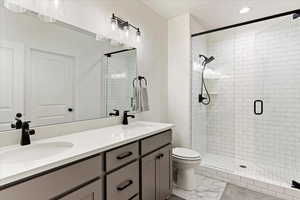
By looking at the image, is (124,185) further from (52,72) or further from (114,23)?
(114,23)

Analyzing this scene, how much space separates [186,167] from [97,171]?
4.61ft

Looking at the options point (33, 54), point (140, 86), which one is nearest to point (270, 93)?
point (140, 86)

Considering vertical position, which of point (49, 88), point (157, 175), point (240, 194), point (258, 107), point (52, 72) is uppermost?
point (52, 72)

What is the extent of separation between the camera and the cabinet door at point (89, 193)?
0.87 meters

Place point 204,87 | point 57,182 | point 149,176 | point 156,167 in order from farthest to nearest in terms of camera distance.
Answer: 1. point 204,87
2. point 156,167
3. point 149,176
4. point 57,182

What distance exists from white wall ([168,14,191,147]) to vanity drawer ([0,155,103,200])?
1800mm

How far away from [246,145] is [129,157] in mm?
2557

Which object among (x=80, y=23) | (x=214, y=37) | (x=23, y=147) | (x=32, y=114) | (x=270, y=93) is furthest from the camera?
(x=214, y=37)

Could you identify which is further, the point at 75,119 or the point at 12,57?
the point at 75,119

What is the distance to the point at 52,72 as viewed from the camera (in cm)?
133

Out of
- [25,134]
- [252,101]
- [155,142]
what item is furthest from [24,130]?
[252,101]

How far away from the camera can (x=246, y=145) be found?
296 centimetres

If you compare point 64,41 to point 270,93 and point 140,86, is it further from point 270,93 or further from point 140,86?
point 270,93

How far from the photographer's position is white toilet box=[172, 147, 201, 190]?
81.0 inches
